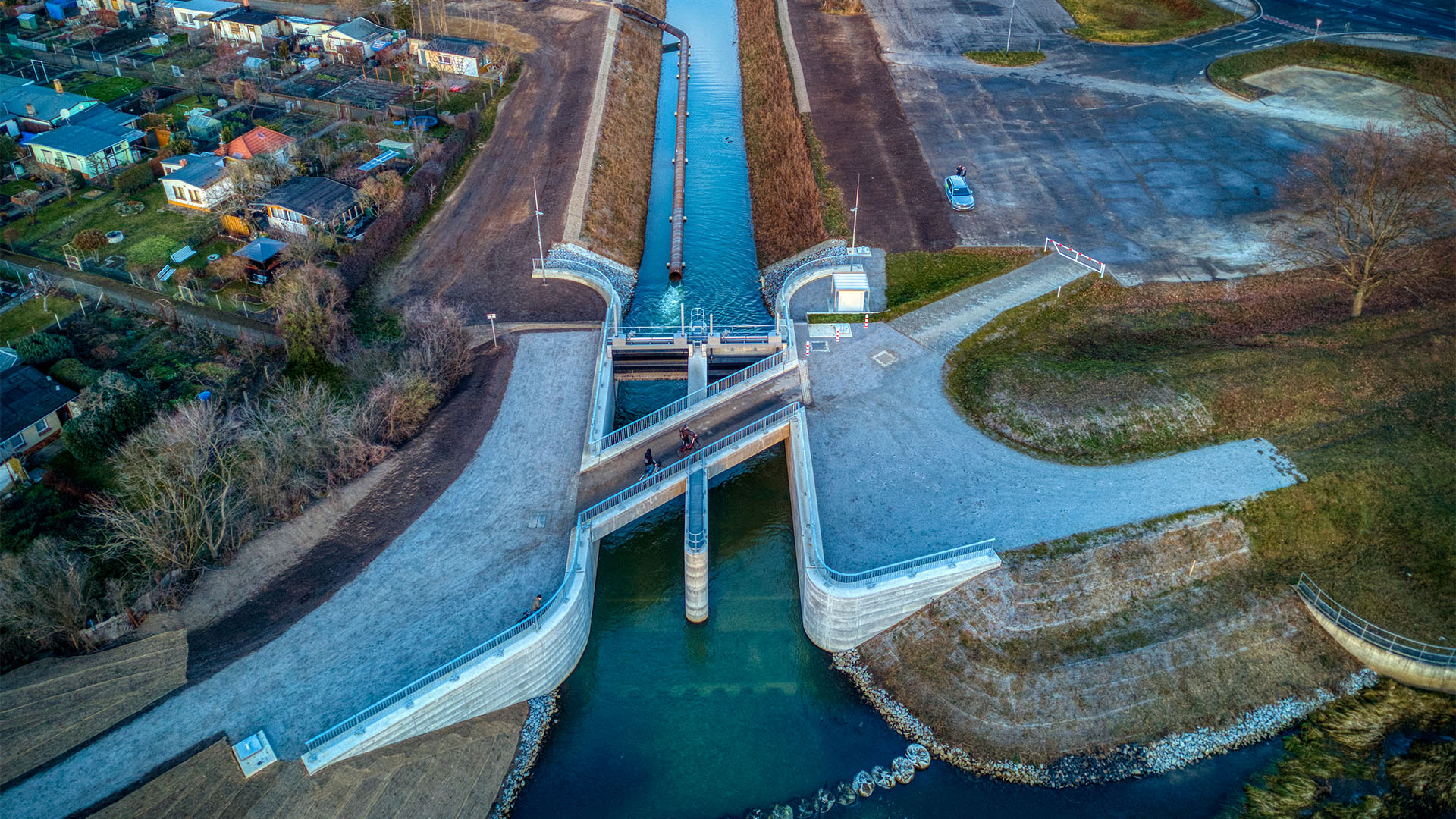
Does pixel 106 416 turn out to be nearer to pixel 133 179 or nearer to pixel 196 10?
pixel 133 179

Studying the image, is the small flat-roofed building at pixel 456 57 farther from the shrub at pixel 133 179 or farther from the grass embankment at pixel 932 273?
the grass embankment at pixel 932 273

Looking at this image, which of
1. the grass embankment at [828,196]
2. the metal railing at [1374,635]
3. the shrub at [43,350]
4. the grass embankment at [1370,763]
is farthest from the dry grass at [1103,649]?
the shrub at [43,350]

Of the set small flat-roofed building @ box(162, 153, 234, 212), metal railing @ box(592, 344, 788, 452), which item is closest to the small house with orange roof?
small flat-roofed building @ box(162, 153, 234, 212)

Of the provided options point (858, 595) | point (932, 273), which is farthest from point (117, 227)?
point (858, 595)

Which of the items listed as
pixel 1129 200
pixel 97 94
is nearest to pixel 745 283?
pixel 1129 200

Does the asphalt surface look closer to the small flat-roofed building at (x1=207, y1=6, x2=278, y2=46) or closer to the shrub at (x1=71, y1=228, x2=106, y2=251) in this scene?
the small flat-roofed building at (x1=207, y1=6, x2=278, y2=46)
